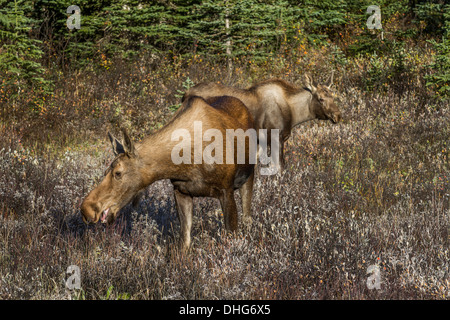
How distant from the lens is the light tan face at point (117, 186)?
3.96 metres

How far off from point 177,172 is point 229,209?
614 millimetres

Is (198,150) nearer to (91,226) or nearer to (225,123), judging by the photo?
(225,123)

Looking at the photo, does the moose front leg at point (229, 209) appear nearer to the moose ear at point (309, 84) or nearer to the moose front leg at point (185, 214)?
the moose front leg at point (185, 214)

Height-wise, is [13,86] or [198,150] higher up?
[13,86]

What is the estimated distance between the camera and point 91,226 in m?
5.58

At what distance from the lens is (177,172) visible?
4.34 metres

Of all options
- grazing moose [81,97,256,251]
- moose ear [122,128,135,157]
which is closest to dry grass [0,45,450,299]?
grazing moose [81,97,256,251]

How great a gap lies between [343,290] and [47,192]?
393cm

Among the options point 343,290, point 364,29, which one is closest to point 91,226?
point 343,290

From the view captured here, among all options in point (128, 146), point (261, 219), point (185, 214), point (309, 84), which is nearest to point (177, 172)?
point (128, 146)

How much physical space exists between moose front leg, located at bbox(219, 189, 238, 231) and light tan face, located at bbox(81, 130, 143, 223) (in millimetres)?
782

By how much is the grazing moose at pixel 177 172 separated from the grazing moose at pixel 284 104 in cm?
359

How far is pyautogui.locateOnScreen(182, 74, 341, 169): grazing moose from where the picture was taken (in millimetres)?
8625

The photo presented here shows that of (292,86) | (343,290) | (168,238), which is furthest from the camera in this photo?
(292,86)
